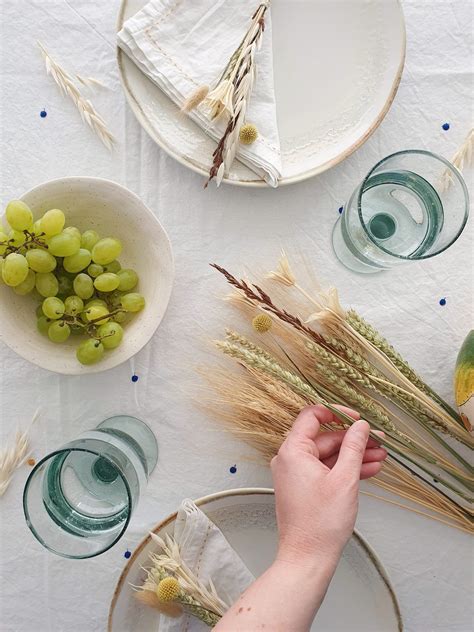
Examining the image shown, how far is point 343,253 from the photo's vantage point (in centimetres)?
90

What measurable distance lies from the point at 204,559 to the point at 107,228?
1.48ft

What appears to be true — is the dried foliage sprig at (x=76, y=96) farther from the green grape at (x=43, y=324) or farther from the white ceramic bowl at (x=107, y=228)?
the green grape at (x=43, y=324)

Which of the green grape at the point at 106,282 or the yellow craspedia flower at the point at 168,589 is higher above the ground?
the green grape at the point at 106,282

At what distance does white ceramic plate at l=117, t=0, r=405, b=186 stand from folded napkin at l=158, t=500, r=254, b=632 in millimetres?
466

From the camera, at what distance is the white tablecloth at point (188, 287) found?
2.91 ft

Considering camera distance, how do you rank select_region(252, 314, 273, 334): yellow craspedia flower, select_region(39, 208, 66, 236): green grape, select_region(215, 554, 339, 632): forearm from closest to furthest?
select_region(215, 554, 339, 632): forearm, select_region(39, 208, 66, 236): green grape, select_region(252, 314, 273, 334): yellow craspedia flower

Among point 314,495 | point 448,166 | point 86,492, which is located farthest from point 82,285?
point 448,166

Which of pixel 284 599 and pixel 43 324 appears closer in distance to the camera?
pixel 284 599

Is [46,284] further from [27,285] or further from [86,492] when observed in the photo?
[86,492]

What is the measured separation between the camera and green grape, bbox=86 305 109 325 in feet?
2.56

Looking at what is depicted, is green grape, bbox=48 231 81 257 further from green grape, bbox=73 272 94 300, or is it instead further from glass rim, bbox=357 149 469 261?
glass rim, bbox=357 149 469 261

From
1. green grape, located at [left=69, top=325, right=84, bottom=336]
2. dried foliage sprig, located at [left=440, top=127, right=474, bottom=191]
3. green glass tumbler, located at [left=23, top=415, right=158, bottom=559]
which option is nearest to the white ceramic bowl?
green grape, located at [left=69, top=325, right=84, bottom=336]

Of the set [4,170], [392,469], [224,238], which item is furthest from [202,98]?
[392,469]

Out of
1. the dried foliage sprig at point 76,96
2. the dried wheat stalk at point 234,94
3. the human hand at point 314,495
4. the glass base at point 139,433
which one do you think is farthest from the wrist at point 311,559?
the dried foliage sprig at point 76,96
